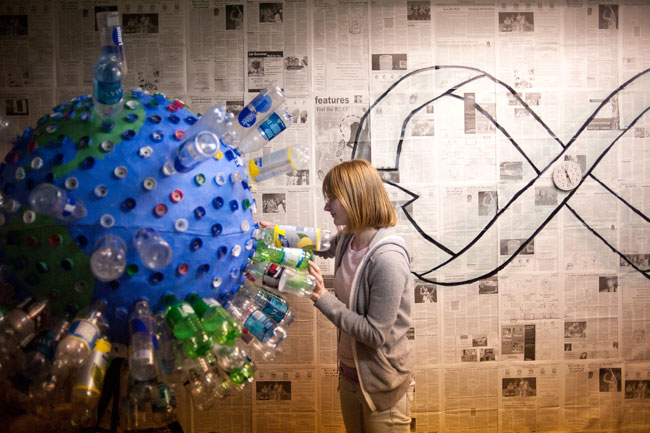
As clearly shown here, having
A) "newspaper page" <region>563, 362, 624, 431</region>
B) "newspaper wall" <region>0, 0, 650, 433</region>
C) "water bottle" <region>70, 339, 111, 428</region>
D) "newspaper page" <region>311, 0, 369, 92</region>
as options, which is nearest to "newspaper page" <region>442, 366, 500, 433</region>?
"newspaper wall" <region>0, 0, 650, 433</region>

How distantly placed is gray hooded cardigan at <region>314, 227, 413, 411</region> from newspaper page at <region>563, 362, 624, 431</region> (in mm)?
1241

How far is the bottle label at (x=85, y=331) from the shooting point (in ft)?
2.80

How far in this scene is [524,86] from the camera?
6.95 feet

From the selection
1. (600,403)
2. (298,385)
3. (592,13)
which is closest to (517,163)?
(592,13)

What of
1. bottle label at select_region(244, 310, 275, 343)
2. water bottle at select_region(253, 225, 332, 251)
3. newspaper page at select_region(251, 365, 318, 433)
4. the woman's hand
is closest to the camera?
bottle label at select_region(244, 310, 275, 343)

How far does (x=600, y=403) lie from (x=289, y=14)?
7.80 ft

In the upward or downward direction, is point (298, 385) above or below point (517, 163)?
below

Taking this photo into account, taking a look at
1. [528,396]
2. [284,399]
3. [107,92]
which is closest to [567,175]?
[528,396]

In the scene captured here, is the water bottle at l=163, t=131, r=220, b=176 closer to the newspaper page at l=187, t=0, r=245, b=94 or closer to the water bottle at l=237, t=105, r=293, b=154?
the water bottle at l=237, t=105, r=293, b=154

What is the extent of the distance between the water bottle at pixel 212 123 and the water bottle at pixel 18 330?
0.46m

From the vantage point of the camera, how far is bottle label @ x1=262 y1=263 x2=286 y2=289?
1147 mm

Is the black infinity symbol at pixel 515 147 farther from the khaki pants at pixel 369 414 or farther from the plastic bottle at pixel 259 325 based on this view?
the plastic bottle at pixel 259 325

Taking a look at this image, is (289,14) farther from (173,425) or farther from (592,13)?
(173,425)

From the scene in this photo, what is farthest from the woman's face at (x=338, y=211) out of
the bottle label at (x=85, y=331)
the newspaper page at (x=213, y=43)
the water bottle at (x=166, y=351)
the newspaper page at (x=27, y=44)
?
the newspaper page at (x=27, y=44)
